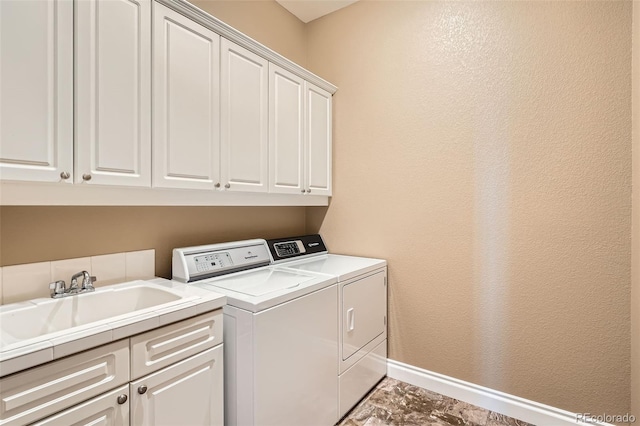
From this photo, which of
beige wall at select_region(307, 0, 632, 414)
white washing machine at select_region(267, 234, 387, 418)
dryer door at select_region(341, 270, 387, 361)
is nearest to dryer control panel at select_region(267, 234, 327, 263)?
white washing machine at select_region(267, 234, 387, 418)

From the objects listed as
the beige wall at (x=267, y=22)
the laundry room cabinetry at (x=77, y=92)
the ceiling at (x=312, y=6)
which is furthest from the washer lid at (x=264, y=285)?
the ceiling at (x=312, y=6)

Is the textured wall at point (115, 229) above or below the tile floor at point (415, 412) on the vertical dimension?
above

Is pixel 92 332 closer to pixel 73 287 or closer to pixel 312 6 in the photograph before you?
pixel 73 287

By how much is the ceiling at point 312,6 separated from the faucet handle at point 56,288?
2405 mm

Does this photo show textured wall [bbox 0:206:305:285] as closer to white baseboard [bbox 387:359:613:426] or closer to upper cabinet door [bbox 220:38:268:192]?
upper cabinet door [bbox 220:38:268:192]

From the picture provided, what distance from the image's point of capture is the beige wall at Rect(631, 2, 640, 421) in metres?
1.53

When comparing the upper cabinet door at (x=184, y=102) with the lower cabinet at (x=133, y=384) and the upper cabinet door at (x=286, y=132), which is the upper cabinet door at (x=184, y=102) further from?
the lower cabinet at (x=133, y=384)

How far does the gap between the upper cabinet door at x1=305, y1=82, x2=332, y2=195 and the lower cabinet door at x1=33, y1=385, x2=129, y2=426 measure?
1.64m

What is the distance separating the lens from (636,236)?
158 cm

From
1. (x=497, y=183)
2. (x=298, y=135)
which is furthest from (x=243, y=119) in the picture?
(x=497, y=183)

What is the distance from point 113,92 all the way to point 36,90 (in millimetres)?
251

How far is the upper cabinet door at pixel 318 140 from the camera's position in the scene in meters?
2.42

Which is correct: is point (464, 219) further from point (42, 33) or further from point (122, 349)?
point (42, 33)

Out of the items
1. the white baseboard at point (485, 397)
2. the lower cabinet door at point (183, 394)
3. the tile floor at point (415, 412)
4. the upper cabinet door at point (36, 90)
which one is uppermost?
the upper cabinet door at point (36, 90)
